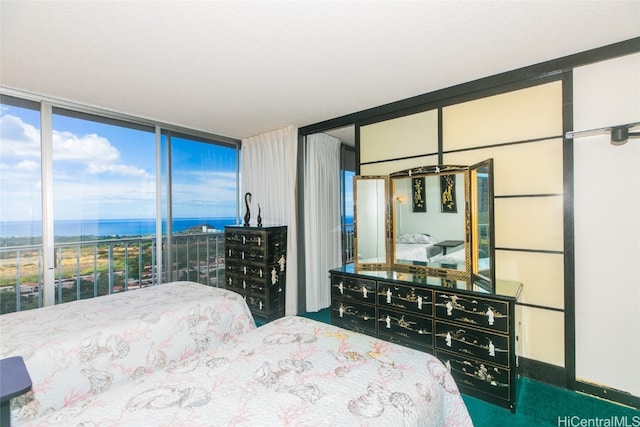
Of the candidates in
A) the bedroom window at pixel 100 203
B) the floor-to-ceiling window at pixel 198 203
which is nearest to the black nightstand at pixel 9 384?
the bedroom window at pixel 100 203

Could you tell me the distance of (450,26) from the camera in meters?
1.77

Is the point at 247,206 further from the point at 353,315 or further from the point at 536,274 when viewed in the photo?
the point at 536,274

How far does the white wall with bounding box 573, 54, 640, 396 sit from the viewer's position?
1.99 m

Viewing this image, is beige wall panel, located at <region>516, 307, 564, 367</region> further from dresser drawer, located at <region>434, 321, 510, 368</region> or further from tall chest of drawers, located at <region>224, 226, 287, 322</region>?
tall chest of drawers, located at <region>224, 226, 287, 322</region>

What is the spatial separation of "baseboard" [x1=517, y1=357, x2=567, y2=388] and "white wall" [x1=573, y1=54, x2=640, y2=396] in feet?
0.41

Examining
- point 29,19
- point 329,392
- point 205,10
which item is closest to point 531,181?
point 329,392

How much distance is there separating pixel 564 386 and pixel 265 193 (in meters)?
3.71

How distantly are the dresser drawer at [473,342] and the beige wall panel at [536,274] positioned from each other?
610 mm

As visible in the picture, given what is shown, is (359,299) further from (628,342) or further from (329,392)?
(628,342)

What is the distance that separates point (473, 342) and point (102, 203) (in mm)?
3854

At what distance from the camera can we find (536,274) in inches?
91.4

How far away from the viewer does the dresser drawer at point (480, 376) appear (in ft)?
6.44

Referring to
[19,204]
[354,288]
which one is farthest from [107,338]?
[19,204]

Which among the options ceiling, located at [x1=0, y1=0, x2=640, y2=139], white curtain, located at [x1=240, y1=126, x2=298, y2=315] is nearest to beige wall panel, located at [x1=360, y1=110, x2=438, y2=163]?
ceiling, located at [x1=0, y1=0, x2=640, y2=139]
